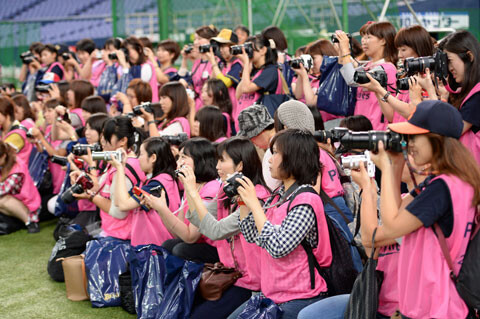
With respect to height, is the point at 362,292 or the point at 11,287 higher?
the point at 362,292

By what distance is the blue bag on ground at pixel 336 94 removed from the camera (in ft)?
14.0

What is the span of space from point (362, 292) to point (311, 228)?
432 mm

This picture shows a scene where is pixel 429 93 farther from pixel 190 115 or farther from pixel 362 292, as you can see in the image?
pixel 190 115

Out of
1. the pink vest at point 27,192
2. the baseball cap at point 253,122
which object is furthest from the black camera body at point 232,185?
the pink vest at point 27,192

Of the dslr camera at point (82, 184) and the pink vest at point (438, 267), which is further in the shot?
the dslr camera at point (82, 184)

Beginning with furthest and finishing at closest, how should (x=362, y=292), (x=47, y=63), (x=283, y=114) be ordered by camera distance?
(x=47, y=63)
(x=283, y=114)
(x=362, y=292)

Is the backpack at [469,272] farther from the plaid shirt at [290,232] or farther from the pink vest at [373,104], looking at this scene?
the pink vest at [373,104]

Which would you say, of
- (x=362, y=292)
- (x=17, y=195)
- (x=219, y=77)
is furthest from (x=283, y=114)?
(x=17, y=195)

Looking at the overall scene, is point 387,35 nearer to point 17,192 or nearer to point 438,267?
point 438,267

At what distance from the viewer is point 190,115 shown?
5.23 meters

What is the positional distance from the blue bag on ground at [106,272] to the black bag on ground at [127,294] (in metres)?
0.06

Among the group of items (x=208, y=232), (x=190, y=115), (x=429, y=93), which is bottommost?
(x=208, y=232)

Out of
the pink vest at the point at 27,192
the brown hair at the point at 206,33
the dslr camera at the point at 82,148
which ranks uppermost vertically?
the brown hair at the point at 206,33

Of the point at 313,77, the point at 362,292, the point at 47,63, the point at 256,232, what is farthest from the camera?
the point at 47,63
